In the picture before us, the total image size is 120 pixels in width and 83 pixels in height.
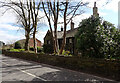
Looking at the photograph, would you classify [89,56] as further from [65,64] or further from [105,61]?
[65,64]

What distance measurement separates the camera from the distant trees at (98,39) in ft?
30.7

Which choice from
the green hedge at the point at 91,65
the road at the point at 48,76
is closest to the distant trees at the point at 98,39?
the green hedge at the point at 91,65

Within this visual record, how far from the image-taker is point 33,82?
7.37 m

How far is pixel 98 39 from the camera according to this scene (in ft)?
30.7

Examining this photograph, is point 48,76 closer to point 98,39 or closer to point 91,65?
point 91,65

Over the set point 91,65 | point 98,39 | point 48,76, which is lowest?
point 48,76

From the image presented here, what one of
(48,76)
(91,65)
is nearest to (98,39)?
(91,65)

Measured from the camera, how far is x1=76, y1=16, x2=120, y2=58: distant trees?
9.34m

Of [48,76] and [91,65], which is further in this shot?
[91,65]

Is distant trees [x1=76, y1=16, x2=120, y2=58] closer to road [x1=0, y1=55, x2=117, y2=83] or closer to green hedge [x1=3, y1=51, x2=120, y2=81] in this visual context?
green hedge [x1=3, y1=51, x2=120, y2=81]

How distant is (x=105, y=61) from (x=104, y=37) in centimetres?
192

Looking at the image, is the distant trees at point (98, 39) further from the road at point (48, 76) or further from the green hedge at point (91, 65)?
the road at point (48, 76)

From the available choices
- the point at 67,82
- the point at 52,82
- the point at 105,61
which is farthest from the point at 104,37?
the point at 52,82

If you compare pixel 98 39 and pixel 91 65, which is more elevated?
pixel 98 39
